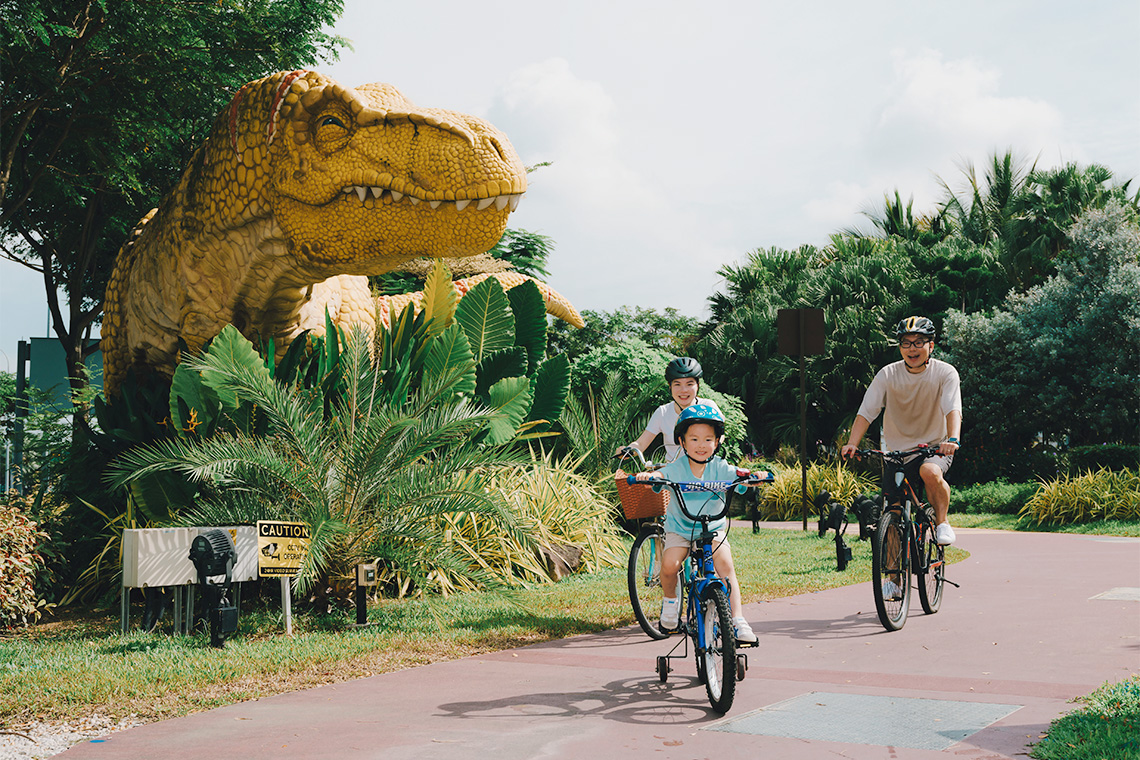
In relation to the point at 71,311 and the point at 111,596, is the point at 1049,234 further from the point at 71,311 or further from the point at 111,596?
the point at 111,596

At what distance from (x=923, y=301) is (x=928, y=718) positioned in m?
22.4

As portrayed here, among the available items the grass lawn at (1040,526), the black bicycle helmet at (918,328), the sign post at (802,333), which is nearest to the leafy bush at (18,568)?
the black bicycle helmet at (918,328)

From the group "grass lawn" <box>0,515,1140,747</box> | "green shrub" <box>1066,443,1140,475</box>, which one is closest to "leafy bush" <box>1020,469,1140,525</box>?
"green shrub" <box>1066,443,1140,475</box>

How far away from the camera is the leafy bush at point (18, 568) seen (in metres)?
6.88

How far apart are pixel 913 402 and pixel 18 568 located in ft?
20.2

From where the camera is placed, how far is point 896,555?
6344 millimetres

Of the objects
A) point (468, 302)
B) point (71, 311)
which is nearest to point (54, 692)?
point (468, 302)

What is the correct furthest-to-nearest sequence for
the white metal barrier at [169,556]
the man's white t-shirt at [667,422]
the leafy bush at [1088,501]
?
the leafy bush at [1088,501] → the man's white t-shirt at [667,422] → the white metal barrier at [169,556]

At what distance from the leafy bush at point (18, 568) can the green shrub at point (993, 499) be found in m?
14.5

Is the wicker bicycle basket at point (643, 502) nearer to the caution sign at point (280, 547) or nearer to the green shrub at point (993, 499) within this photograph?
the caution sign at point (280, 547)

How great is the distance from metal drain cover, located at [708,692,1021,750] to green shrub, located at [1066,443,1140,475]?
15.0 m

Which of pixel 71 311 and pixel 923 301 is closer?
pixel 71 311

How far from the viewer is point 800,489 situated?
57.0 feet

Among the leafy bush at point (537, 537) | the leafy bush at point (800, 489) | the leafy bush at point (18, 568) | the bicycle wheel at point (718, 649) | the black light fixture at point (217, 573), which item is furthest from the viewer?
the leafy bush at point (800, 489)
